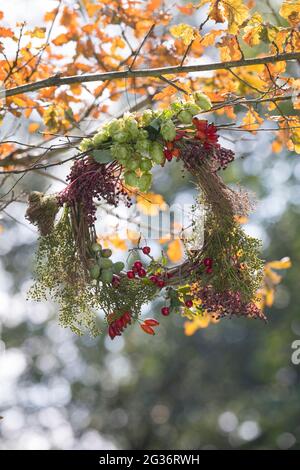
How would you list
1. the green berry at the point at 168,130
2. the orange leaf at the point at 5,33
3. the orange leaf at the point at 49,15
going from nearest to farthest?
the green berry at the point at 168,130
the orange leaf at the point at 5,33
the orange leaf at the point at 49,15

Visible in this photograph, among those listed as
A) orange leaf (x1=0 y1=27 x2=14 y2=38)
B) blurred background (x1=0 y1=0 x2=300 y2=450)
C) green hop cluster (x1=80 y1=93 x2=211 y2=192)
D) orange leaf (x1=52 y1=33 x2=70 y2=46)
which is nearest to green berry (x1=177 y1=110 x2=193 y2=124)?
green hop cluster (x1=80 y1=93 x2=211 y2=192)

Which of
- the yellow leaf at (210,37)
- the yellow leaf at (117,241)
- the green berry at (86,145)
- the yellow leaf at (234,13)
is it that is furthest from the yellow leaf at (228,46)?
the yellow leaf at (117,241)

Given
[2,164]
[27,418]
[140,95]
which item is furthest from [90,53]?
[27,418]

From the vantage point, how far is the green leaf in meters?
2.29

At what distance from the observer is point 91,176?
233 centimetres

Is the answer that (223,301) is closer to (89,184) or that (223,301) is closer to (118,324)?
(118,324)

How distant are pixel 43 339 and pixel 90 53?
960cm

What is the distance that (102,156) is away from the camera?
7.52 ft

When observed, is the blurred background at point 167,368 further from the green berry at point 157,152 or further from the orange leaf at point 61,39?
the green berry at point 157,152

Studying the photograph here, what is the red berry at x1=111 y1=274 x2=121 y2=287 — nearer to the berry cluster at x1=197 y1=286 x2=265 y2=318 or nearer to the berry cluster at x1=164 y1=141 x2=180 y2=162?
the berry cluster at x1=197 y1=286 x2=265 y2=318

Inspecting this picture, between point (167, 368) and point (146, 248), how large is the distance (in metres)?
10.1

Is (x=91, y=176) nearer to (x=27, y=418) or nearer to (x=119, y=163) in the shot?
(x=119, y=163)

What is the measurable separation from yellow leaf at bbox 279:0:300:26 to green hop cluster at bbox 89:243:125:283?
38.3 inches

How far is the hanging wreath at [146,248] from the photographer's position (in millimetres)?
2324
